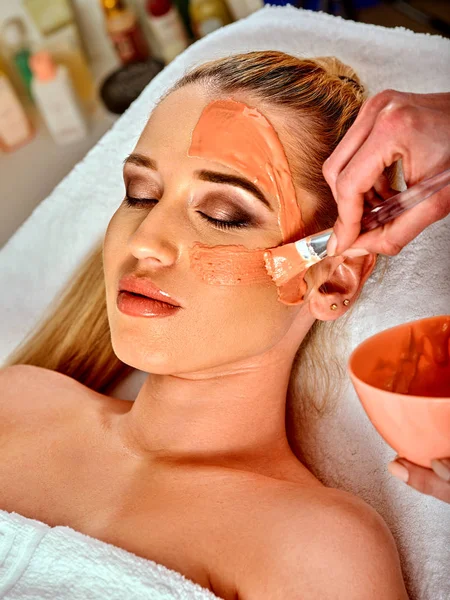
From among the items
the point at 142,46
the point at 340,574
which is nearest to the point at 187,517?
the point at 340,574

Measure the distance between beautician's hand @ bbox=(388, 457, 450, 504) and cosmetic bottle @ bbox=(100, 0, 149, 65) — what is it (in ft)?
4.88

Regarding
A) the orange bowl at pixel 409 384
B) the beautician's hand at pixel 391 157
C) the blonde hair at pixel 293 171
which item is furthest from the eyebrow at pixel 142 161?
the orange bowl at pixel 409 384

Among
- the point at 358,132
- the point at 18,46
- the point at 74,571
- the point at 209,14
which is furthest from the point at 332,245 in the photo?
the point at 18,46

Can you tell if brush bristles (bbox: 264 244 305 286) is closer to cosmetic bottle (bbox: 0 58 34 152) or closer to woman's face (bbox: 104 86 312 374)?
woman's face (bbox: 104 86 312 374)

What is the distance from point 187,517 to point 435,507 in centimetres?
34

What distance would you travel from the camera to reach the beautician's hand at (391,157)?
0.84 m

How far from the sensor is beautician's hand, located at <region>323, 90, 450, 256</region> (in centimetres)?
84

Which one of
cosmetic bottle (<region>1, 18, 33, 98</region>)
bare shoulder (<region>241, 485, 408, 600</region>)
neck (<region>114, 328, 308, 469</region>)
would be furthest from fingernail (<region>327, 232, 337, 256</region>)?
cosmetic bottle (<region>1, 18, 33, 98</region>)

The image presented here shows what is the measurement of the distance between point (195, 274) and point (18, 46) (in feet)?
4.23

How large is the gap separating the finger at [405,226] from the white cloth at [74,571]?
0.46 m

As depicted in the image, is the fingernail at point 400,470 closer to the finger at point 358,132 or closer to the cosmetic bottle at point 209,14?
the finger at point 358,132

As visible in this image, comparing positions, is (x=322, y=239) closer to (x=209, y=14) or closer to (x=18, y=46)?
(x=209, y=14)

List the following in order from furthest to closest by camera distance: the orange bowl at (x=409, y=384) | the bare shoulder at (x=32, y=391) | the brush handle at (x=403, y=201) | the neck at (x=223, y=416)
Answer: the bare shoulder at (x=32, y=391)
the neck at (x=223, y=416)
the brush handle at (x=403, y=201)
the orange bowl at (x=409, y=384)

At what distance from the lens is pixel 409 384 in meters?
0.85
